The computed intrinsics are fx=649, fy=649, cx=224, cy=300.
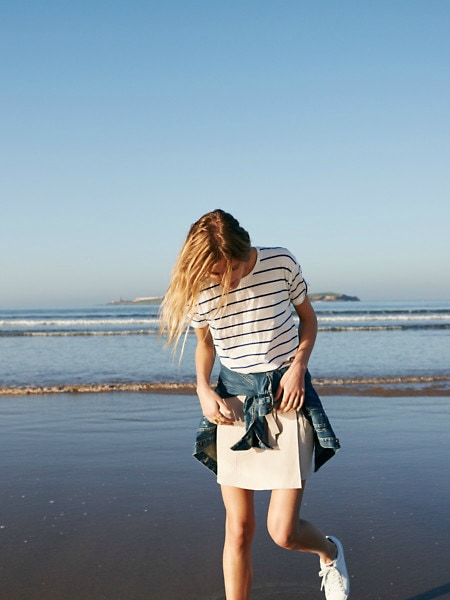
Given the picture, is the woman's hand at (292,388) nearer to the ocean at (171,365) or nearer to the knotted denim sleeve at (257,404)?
the knotted denim sleeve at (257,404)

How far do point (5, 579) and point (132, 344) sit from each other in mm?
16634

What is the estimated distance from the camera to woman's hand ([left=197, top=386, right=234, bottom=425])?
2850 millimetres

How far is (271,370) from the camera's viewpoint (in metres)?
2.85

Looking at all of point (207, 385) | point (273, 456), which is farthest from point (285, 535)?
point (207, 385)

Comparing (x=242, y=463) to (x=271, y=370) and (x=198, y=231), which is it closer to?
(x=271, y=370)

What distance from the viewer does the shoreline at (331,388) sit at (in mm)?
9688

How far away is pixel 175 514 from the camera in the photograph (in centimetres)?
446

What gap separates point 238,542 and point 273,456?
1.39 feet

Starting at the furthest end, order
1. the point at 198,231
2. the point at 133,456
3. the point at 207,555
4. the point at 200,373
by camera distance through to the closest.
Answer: the point at 133,456, the point at 207,555, the point at 200,373, the point at 198,231

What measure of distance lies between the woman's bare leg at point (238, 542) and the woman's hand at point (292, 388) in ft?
1.51

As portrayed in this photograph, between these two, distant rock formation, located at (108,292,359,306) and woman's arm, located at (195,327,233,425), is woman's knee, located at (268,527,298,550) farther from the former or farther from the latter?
distant rock formation, located at (108,292,359,306)

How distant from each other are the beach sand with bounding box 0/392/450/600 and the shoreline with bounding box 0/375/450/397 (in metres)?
2.23

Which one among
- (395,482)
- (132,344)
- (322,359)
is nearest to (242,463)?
(395,482)

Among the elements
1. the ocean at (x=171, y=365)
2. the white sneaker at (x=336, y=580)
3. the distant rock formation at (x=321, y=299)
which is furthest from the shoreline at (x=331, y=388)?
the distant rock formation at (x=321, y=299)
